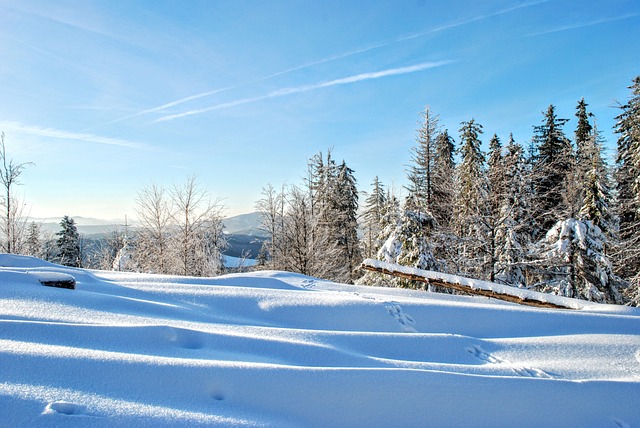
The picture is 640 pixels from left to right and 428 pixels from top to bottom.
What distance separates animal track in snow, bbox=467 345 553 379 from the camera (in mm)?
2820

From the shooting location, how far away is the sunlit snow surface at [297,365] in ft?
6.27

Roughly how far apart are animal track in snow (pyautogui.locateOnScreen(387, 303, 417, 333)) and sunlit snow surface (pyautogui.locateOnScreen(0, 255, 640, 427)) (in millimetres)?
22

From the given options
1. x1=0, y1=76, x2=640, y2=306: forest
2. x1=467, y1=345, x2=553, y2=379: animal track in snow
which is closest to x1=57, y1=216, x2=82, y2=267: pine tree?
x1=0, y1=76, x2=640, y2=306: forest

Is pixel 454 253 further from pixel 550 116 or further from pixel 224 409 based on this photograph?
pixel 550 116

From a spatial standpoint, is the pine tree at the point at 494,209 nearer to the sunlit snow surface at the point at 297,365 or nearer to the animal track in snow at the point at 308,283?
the animal track in snow at the point at 308,283

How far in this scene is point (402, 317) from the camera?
4.11 meters

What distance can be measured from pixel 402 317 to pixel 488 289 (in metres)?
2.68

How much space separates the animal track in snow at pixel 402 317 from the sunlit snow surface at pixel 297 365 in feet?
0.07

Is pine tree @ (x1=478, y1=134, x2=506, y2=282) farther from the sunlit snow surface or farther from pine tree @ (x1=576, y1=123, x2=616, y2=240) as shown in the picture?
the sunlit snow surface

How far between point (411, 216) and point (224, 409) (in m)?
13.7

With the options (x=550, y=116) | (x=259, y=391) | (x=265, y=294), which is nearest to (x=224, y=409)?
(x=259, y=391)

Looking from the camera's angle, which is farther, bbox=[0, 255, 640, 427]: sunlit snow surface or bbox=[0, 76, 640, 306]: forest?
bbox=[0, 76, 640, 306]: forest

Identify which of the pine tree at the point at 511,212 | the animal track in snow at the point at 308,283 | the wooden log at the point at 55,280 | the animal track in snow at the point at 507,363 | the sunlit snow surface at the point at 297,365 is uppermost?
the pine tree at the point at 511,212

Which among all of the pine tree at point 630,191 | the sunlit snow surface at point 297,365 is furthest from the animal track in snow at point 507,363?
the pine tree at point 630,191
